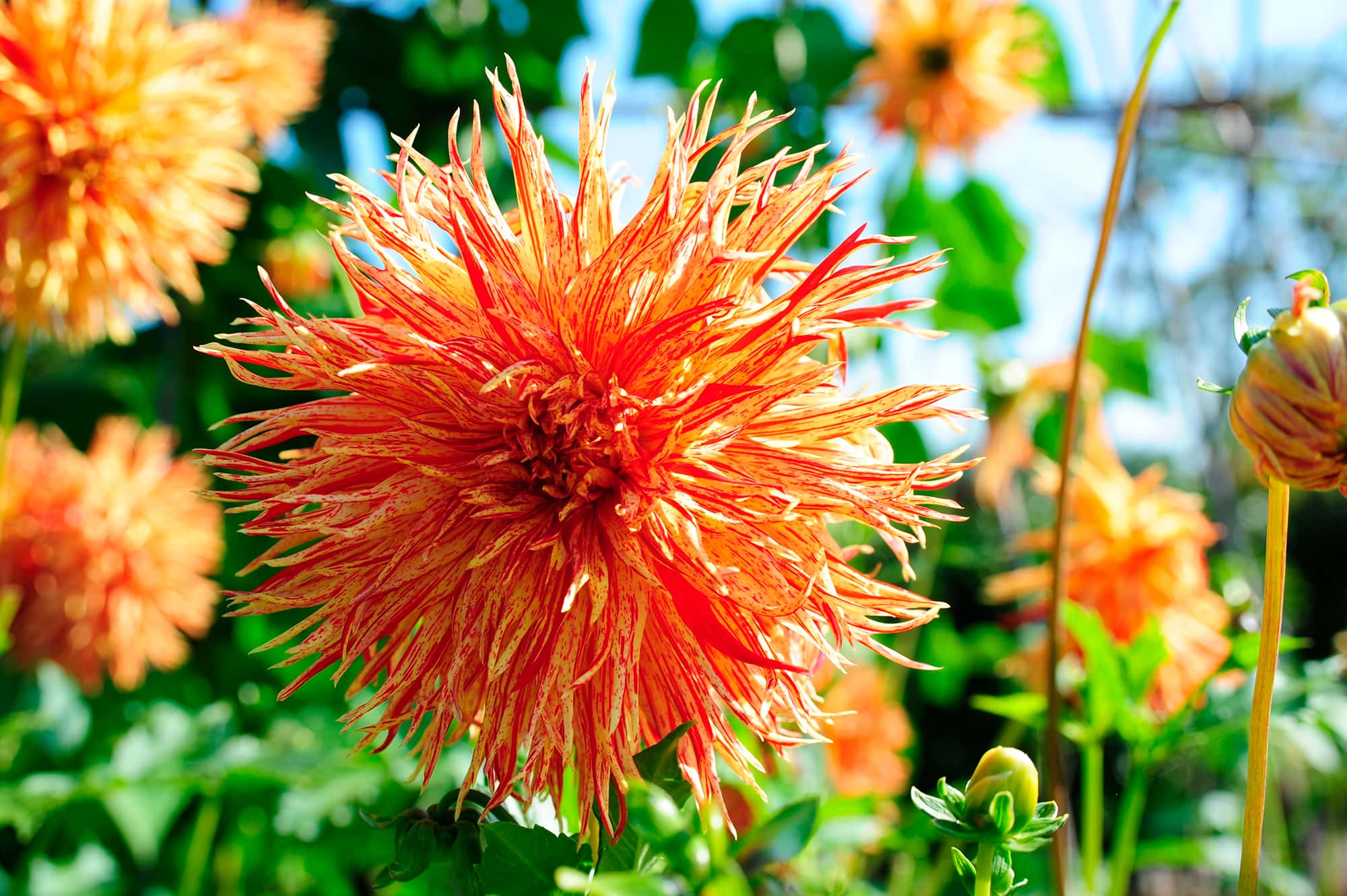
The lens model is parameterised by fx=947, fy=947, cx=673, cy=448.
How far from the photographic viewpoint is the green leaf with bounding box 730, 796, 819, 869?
56 centimetres

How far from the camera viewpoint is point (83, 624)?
1.46 m

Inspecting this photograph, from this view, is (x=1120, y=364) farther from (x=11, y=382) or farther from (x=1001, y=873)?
(x=11, y=382)

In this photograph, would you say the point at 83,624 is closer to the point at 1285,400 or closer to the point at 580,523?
the point at 580,523

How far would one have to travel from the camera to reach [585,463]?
0.59 meters

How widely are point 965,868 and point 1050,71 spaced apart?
2.20 m

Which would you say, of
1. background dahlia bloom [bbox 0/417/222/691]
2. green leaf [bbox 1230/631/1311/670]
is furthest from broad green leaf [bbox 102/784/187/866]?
green leaf [bbox 1230/631/1311/670]

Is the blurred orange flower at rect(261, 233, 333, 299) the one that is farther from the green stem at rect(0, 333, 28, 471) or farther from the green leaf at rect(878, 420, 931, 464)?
the green leaf at rect(878, 420, 931, 464)

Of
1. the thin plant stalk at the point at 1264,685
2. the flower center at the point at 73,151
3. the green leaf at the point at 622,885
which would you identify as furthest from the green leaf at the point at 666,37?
the green leaf at the point at 622,885

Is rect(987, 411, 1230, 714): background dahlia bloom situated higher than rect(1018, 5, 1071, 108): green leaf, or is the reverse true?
rect(1018, 5, 1071, 108): green leaf

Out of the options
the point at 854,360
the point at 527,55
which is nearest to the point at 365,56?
the point at 527,55

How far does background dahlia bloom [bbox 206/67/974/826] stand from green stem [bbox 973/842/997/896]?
4.3 inches

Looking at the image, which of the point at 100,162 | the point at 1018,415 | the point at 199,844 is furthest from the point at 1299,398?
the point at 199,844

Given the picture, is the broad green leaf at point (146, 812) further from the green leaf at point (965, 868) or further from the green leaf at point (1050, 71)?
the green leaf at point (1050, 71)

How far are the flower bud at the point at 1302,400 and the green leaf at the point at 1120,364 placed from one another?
177cm
